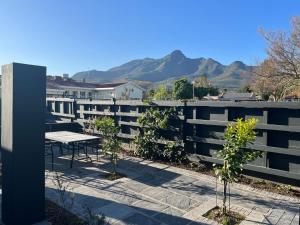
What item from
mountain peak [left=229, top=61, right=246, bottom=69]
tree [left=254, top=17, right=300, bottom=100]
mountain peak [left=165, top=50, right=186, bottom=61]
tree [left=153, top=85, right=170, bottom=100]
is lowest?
tree [left=153, top=85, right=170, bottom=100]

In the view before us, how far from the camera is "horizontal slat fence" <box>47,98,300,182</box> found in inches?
227

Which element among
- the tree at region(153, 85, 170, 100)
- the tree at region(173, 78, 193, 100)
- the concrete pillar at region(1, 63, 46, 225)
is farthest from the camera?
the tree at region(173, 78, 193, 100)

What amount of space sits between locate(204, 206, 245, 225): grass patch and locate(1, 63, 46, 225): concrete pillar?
2.68 m

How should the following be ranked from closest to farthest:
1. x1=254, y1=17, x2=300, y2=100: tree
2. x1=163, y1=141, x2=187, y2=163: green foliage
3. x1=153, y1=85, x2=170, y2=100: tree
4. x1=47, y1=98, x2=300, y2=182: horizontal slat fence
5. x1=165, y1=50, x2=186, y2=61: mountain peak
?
x1=47, y1=98, x2=300, y2=182: horizontal slat fence, x1=163, y1=141, x2=187, y2=163: green foliage, x1=153, y1=85, x2=170, y2=100: tree, x1=254, y1=17, x2=300, y2=100: tree, x1=165, y1=50, x2=186, y2=61: mountain peak

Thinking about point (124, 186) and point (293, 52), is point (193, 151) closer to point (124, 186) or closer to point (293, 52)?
point (124, 186)

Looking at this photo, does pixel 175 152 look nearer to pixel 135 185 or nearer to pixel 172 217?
pixel 135 185

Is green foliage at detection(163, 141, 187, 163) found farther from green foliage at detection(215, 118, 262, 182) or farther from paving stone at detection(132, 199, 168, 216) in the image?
green foliage at detection(215, 118, 262, 182)

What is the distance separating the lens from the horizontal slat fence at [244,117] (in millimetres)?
5754

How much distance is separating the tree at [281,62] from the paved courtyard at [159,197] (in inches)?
972

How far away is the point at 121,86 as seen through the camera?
44.8 m

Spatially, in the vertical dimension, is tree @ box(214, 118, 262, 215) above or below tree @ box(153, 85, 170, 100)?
below

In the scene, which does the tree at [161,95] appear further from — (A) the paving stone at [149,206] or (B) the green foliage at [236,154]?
(B) the green foliage at [236,154]

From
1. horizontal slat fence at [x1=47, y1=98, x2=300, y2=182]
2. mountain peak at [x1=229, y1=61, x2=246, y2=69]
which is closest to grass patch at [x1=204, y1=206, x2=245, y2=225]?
horizontal slat fence at [x1=47, y1=98, x2=300, y2=182]

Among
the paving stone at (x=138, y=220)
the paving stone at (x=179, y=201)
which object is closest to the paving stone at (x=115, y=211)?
the paving stone at (x=138, y=220)
